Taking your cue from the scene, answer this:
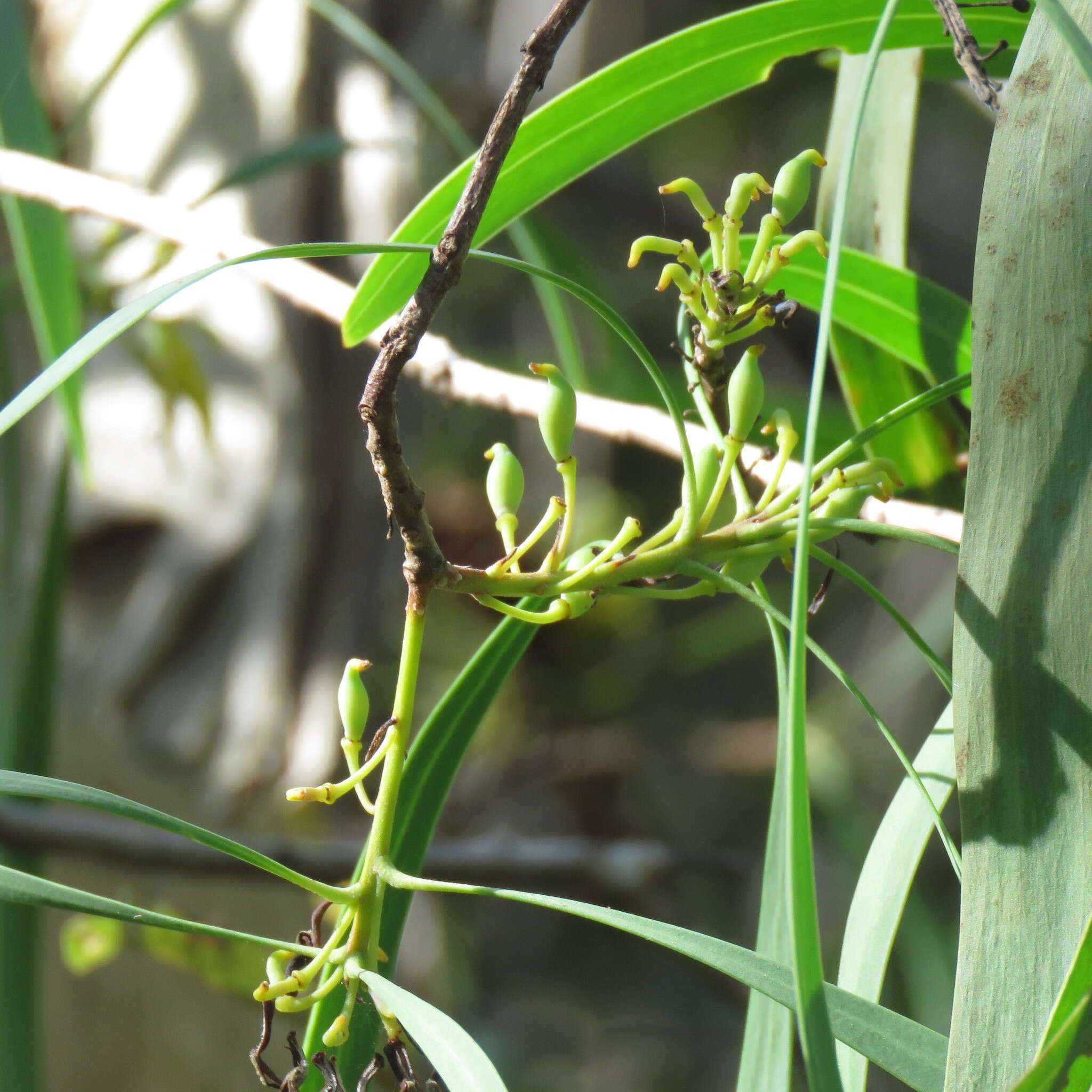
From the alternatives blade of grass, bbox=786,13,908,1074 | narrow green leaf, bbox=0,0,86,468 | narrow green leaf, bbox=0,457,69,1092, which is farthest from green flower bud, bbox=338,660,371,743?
narrow green leaf, bbox=0,457,69,1092

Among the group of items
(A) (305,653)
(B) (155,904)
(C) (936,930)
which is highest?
(A) (305,653)

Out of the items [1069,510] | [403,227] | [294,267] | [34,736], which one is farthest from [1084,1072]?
[34,736]

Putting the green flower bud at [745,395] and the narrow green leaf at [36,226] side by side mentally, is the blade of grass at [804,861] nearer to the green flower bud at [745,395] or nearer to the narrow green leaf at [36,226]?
the green flower bud at [745,395]

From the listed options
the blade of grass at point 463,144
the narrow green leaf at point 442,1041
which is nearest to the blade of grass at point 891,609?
the narrow green leaf at point 442,1041

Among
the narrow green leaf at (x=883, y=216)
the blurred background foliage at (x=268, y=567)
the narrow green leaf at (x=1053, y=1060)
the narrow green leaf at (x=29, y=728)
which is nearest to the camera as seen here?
the narrow green leaf at (x=1053, y=1060)

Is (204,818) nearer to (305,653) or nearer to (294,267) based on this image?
(305,653)

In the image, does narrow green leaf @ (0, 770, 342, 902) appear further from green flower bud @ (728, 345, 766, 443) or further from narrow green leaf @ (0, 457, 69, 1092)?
narrow green leaf @ (0, 457, 69, 1092)

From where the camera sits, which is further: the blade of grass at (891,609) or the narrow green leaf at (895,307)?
the narrow green leaf at (895,307)
